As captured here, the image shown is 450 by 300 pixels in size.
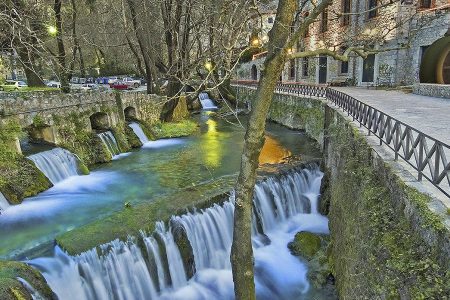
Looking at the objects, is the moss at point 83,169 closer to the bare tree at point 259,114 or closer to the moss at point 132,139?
the moss at point 132,139

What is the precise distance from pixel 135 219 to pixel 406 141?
7334 millimetres

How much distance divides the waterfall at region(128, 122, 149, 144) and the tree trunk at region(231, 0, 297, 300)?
17.1 metres

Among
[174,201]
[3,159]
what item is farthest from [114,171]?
[174,201]

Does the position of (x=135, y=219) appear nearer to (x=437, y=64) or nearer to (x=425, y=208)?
(x=425, y=208)

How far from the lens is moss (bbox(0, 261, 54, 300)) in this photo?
6.98 meters

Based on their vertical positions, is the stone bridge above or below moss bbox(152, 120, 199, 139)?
above

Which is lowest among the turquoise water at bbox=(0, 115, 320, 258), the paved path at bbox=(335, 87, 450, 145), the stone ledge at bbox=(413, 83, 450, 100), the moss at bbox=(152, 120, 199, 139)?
the turquoise water at bbox=(0, 115, 320, 258)

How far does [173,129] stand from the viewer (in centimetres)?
2483

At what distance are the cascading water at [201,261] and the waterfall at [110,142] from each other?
31.0 ft

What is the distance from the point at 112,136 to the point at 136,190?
7.19m

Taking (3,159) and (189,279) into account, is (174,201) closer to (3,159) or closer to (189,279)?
(189,279)

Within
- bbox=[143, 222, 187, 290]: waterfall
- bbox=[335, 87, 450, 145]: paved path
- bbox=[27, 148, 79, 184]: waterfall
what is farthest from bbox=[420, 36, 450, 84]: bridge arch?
bbox=[27, 148, 79, 184]: waterfall

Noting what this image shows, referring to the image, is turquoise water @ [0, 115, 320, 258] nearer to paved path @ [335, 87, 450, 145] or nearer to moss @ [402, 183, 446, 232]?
paved path @ [335, 87, 450, 145]

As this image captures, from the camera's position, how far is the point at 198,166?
1698 centimetres
